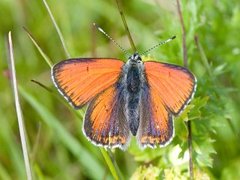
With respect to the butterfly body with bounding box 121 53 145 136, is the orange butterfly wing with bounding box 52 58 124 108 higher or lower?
higher

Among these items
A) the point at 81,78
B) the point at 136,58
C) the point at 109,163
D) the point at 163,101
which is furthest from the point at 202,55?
the point at 109,163

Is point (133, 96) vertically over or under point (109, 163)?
over

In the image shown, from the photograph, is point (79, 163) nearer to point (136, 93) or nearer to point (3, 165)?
point (3, 165)

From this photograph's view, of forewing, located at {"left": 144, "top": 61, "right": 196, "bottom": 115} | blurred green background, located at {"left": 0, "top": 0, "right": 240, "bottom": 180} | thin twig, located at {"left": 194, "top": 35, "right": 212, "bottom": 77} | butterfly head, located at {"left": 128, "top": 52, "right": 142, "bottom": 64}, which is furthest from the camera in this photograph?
thin twig, located at {"left": 194, "top": 35, "right": 212, "bottom": 77}

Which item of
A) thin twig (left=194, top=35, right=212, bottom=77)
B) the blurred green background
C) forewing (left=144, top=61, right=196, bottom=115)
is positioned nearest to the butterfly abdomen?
forewing (left=144, top=61, right=196, bottom=115)

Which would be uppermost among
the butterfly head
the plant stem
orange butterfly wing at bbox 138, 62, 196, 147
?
the butterfly head

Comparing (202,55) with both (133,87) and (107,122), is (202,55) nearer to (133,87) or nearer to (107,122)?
(133,87)

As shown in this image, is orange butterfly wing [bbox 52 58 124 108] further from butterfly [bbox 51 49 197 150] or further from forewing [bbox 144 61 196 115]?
forewing [bbox 144 61 196 115]
